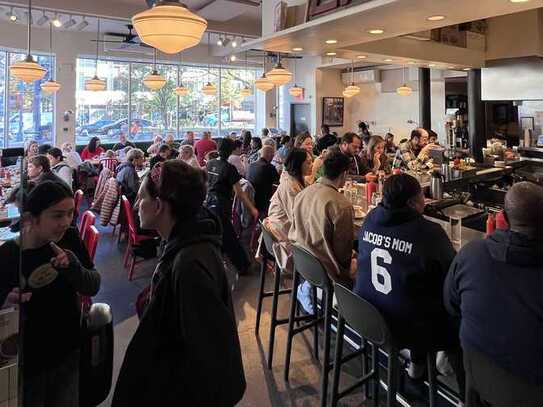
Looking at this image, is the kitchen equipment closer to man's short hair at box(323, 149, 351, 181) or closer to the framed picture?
man's short hair at box(323, 149, 351, 181)

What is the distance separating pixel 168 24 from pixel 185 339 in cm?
205

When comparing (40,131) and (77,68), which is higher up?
(77,68)

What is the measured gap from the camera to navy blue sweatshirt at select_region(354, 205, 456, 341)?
6.17 feet

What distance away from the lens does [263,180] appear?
210 inches

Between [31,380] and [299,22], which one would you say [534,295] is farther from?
[299,22]

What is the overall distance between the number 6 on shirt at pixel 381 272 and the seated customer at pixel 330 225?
1.80 ft

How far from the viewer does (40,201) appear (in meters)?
1.63

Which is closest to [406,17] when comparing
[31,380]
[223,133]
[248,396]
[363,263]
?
[363,263]

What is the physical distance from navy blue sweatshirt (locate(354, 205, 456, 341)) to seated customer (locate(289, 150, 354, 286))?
604 millimetres

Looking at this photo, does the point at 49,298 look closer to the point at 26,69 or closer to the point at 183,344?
the point at 183,344

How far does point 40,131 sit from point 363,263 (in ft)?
34.2

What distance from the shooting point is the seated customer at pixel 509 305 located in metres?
1.44

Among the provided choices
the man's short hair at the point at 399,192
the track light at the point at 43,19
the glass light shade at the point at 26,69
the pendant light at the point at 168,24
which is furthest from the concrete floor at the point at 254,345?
the track light at the point at 43,19

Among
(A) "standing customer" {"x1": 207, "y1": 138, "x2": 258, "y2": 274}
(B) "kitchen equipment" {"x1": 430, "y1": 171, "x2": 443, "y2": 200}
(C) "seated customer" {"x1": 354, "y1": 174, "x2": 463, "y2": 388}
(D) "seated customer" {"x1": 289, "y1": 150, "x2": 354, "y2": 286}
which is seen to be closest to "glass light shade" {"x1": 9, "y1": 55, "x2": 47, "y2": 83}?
(A) "standing customer" {"x1": 207, "y1": 138, "x2": 258, "y2": 274}
